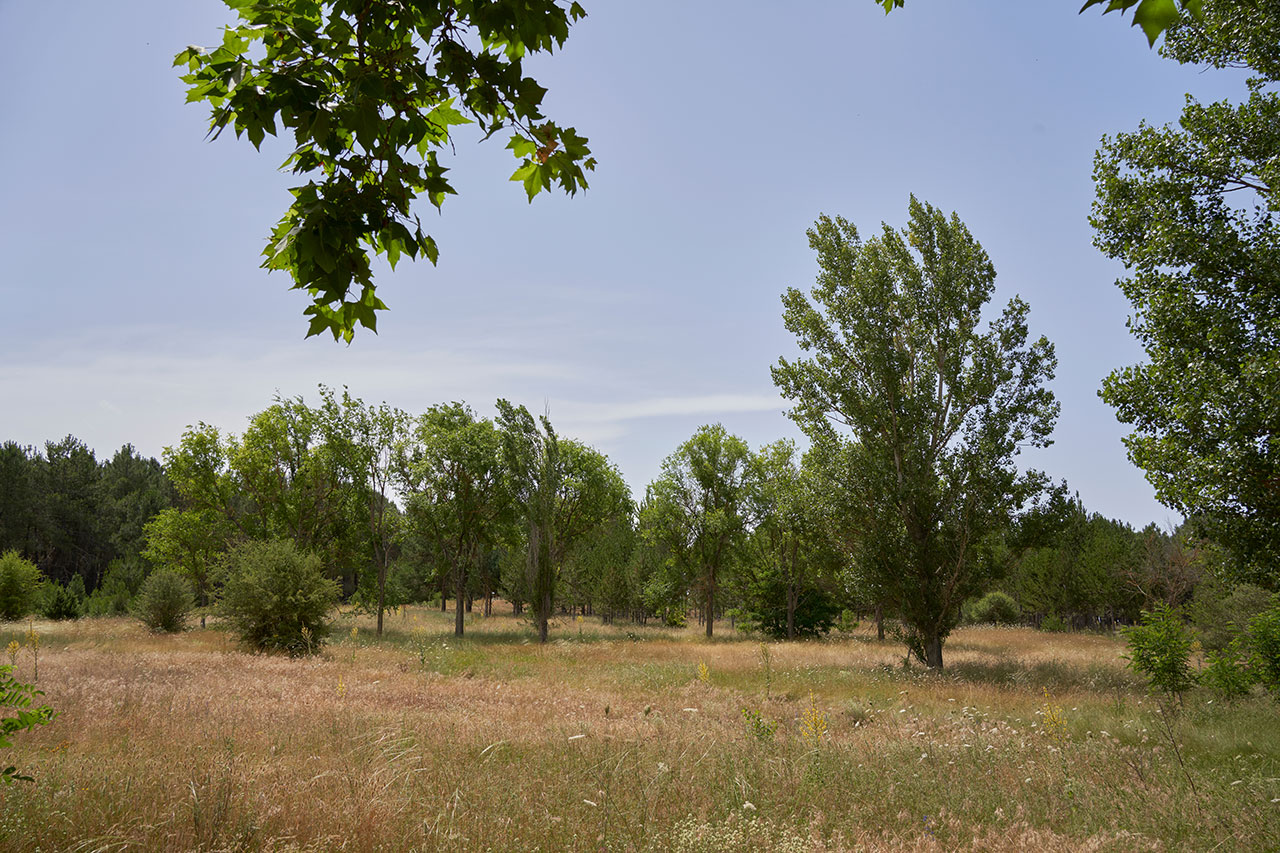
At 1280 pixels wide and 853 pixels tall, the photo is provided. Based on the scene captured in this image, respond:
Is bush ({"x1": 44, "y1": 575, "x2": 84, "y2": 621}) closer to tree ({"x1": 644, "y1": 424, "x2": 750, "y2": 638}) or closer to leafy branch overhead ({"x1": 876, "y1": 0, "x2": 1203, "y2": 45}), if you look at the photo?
tree ({"x1": 644, "y1": 424, "x2": 750, "y2": 638})

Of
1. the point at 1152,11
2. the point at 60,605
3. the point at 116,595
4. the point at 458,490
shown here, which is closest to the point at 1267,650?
the point at 1152,11

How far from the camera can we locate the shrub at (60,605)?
31578mm

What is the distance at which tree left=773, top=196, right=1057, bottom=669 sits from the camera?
Result: 18.2 meters

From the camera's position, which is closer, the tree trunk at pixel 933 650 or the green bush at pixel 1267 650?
the green bush at pixel 1267 650

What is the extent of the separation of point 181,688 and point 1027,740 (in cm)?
1150

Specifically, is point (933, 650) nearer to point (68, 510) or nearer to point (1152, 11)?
point (1152, 11)

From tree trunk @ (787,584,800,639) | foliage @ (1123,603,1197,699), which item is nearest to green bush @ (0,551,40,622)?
tree trunk @ (787,584,800,639)

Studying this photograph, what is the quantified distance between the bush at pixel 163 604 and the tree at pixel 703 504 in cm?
2171

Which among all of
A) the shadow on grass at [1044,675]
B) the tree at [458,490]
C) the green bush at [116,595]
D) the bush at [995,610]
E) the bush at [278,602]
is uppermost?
the tree at [458,490]

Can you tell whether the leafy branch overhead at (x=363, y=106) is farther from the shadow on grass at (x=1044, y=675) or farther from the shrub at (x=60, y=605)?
the shrub at (x=60, y=605)

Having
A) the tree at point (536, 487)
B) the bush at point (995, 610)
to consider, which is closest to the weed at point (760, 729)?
the tree at point (536, 487)

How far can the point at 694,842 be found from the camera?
3.95 meters

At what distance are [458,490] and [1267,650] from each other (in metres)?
29.2

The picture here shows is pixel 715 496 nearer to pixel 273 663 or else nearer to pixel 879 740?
pixel 273 663
